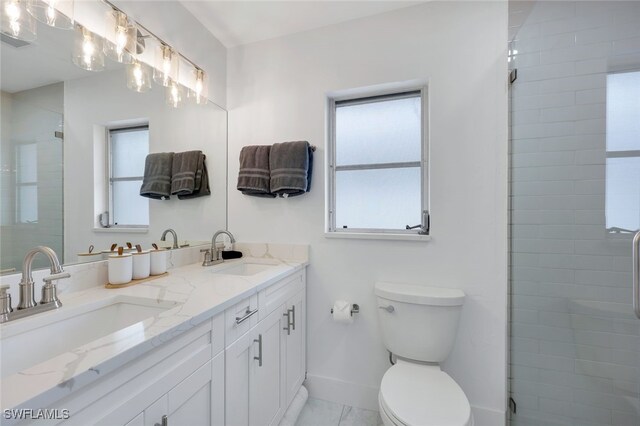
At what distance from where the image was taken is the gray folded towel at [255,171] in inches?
66.6

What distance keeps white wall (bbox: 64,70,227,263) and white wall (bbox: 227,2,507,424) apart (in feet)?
0.46

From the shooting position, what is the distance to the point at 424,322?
1347 millimetres

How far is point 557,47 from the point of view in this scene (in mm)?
1292

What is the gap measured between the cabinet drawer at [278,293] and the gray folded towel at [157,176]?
0.83m

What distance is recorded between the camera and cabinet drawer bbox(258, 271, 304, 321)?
124cm

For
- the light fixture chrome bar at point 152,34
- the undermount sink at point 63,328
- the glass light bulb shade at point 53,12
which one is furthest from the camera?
the light fixture chrome bar at point 152,34

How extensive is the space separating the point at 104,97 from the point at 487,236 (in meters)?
2.01

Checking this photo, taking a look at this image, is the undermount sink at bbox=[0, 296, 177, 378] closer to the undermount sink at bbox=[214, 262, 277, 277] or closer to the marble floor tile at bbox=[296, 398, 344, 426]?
the undermount sink at bbox=[214, 262, 277, 277]

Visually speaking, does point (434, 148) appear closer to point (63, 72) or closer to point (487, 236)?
point (487, 236)

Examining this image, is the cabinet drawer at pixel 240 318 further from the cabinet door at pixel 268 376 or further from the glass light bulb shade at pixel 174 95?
the glass light bulb shade at pixel 174 95

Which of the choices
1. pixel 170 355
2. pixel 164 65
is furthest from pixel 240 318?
pixel 164 65

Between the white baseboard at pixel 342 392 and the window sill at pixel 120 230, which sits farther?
the white baseboard at pixel 342 392

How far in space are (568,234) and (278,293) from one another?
1466 millimetres

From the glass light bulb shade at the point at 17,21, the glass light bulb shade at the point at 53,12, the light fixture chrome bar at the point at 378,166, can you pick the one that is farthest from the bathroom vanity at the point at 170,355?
the glass light bulb shade at the point at 53,12
